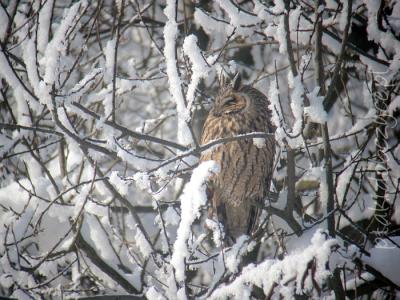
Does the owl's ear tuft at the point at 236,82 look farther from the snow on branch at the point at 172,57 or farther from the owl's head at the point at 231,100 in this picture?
the snow on branch at the point at 172,57

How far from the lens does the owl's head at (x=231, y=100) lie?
142 inches

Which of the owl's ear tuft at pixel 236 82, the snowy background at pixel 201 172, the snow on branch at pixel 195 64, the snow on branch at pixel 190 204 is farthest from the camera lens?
the owl's ear tuft at pixel 236 82

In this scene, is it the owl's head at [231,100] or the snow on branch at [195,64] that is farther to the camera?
the owl's head at [231,100]

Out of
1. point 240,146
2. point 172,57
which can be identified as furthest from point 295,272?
point 240,146

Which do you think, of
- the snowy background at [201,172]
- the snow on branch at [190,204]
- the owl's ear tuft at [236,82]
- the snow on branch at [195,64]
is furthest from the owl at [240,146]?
the snow on branch at [190,204]

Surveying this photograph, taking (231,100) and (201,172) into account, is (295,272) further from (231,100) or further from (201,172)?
(231,100)

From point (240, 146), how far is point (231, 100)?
0.38 meters

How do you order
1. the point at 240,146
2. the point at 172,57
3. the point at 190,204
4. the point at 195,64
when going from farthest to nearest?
the point at 240,146 → the point at 172,57 → the point at 195,64 → the point at 190,204

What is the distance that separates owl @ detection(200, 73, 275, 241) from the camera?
3.59 metres

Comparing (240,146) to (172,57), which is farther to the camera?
(240,146)

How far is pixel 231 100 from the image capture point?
3.64 m

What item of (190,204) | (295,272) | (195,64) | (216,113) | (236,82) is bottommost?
(295,272)

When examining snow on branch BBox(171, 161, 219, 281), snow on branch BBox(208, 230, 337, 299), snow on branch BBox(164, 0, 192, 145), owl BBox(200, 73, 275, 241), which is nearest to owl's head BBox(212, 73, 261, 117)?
owl BBox(200, 73, 275, 241)

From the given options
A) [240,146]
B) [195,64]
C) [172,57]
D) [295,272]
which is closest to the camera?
[295,272]
